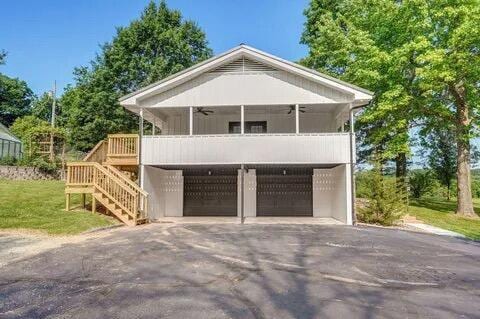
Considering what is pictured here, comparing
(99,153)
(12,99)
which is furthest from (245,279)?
(12,99)

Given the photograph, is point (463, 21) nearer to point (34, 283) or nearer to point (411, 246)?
point (411, 246)

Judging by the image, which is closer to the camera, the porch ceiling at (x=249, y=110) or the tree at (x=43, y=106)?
the porch ceiling at (x=249, y=110)

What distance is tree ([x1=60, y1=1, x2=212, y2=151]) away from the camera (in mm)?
32344

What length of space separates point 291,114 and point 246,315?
13926mm

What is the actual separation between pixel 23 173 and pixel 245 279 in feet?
83.0

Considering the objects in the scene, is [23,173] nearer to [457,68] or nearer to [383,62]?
[383,62]

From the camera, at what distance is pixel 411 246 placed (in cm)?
959

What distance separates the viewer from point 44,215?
1309cm

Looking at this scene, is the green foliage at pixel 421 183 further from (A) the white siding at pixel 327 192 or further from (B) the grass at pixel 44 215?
(B) the grass at pixel 44 215

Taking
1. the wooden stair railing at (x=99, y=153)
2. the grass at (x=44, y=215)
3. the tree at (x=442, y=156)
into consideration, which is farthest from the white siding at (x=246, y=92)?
the tree at (x=442, y=156)

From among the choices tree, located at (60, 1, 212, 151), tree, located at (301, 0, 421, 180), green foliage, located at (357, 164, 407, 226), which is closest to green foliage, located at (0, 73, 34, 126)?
tree, located at (60, 1, 212, 151)

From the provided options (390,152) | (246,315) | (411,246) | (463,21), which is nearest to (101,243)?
(246,315)

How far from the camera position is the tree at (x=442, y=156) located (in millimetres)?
27172

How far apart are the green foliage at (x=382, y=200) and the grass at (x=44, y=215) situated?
1035cm
